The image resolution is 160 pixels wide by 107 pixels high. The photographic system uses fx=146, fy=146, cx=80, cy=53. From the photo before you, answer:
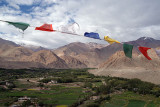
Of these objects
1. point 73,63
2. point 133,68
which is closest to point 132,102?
point 133,68

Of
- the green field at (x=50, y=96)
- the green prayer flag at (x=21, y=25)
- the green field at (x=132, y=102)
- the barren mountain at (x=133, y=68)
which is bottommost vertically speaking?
the green field at (x=132, y=102)

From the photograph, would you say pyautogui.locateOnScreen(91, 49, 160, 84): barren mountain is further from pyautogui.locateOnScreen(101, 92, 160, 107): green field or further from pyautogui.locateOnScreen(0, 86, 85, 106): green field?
pyautogui.locateOnScreen(0, 86, 85, 106): green field

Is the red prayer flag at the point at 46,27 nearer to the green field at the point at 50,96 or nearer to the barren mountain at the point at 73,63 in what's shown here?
the green field at the point at 50,96

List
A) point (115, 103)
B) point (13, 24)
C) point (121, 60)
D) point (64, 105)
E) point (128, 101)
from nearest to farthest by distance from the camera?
point (13, 24)
point (64, 105)
point (115, 103)
point (128, 101)
point (121, 60)

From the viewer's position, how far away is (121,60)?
65.3m

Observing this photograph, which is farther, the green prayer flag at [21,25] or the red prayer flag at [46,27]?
the red prayer flag at [46,27]

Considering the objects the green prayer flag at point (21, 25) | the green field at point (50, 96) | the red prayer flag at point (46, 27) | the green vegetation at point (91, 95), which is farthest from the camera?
the green field at point (50, 96)

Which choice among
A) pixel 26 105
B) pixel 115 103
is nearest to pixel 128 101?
pixel 115 103

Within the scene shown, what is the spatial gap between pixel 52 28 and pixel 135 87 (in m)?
29.6

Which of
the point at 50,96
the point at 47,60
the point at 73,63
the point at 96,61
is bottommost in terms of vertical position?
the point at 50,96

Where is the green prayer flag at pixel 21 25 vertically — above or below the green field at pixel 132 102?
above

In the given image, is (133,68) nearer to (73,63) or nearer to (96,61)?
(73,63)

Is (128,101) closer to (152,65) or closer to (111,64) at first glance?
(152,65)

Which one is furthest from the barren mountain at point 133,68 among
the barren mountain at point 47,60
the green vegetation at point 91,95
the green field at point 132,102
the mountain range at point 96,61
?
the barren mountain at point 47,60
